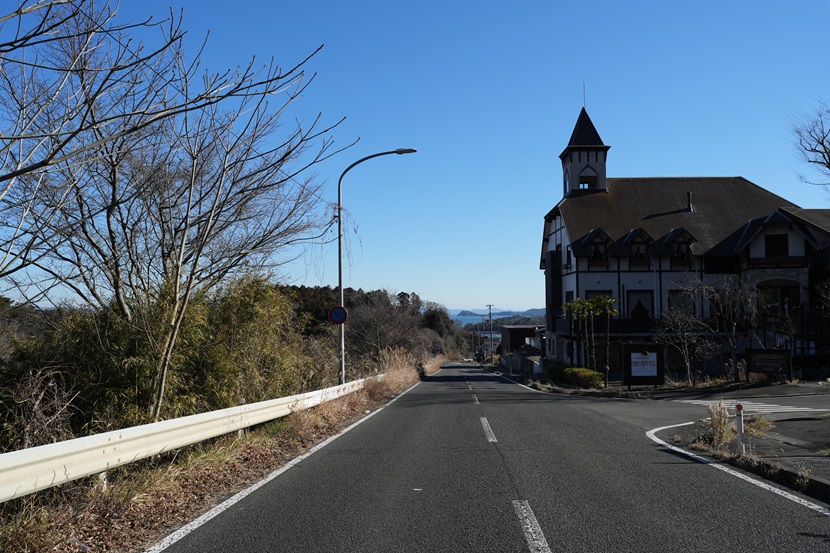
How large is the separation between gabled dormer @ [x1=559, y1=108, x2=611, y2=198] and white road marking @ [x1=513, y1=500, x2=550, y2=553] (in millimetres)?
41401

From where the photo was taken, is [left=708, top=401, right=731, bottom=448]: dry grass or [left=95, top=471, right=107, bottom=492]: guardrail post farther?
[left=708, top=401, right=731, bottom=448]: dry grass

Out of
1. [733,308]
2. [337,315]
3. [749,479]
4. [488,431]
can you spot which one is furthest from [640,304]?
[749,479]

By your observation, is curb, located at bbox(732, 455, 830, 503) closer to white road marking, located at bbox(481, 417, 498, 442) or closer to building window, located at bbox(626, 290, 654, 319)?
white road marking, located at bbox(481, 417, 498, 442)

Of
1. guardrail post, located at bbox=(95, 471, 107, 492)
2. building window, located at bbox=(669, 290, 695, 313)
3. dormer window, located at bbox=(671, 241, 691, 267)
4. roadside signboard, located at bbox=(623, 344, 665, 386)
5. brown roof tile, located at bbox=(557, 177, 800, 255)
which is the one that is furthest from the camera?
brown roof tile, located at bbox=(557, 177, 800, 255)

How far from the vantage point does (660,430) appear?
13.1 m

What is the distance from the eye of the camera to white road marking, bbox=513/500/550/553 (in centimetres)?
520

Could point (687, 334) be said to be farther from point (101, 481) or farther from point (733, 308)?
point (101, 481)

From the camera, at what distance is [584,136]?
46781 millimetres

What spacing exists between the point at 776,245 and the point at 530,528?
3760 centimetres

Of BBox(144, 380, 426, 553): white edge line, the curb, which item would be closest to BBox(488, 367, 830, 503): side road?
the curb

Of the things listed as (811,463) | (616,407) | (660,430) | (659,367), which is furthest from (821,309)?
(811,463)

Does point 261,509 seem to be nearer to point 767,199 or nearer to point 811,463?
point 811,463

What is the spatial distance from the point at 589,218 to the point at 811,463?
35160mm

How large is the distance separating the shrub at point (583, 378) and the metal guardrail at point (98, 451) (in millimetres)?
23801
